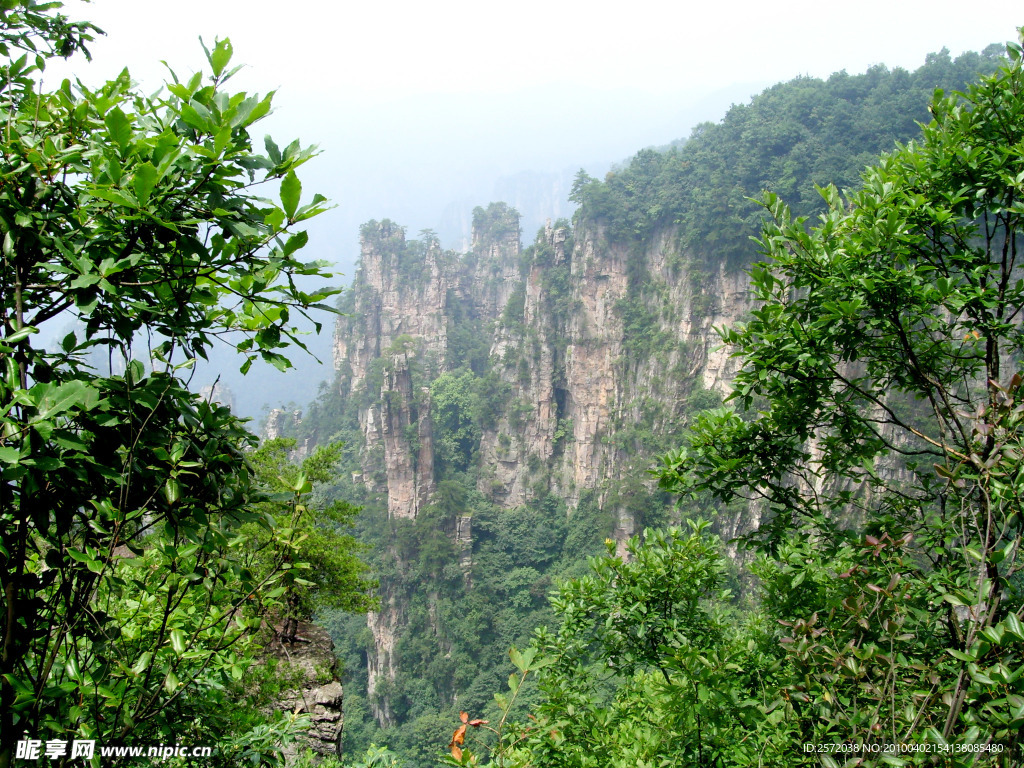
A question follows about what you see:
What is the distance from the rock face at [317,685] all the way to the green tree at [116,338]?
4656 millimetres

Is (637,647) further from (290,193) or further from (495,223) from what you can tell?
(495,223)

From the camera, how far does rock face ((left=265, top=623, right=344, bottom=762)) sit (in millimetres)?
5832

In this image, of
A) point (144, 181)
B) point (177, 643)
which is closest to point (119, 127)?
point (144, 181)

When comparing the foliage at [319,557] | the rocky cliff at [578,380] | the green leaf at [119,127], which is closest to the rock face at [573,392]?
the rocky cliff at [578,380]

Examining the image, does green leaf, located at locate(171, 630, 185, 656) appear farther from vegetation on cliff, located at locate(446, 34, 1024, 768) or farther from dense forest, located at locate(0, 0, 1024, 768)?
vegetation on cliff, located at locate(446, 34, 1024, 768)

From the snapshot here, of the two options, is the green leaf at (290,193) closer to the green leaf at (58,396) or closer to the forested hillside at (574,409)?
the green leaf at (58,396)

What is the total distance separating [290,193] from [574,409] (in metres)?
28.3

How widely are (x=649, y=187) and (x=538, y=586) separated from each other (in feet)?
65.0

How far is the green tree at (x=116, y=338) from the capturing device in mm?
1124

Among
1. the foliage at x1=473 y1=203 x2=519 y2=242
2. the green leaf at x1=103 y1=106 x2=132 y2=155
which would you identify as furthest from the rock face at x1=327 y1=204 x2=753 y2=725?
the green leaf at x1=103 y1=106 x2=132 y2=155

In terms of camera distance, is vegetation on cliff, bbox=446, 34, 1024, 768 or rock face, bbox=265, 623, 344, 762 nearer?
vegetation on cliff, bbox=446, 34, 1024, 768

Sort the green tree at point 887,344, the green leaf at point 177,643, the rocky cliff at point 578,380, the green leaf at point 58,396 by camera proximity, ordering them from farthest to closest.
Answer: the rocky cliff at point 578,380 < the green tree at point 887,344 < the green leaf at point 177,643 < the green leaf at point 58,396

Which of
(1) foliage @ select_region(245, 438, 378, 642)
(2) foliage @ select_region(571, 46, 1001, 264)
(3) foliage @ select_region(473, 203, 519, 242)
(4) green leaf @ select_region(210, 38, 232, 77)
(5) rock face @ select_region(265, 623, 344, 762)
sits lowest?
(5) rock face @ select_region(265, 623, 344, 762)

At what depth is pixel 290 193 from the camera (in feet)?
3.82
